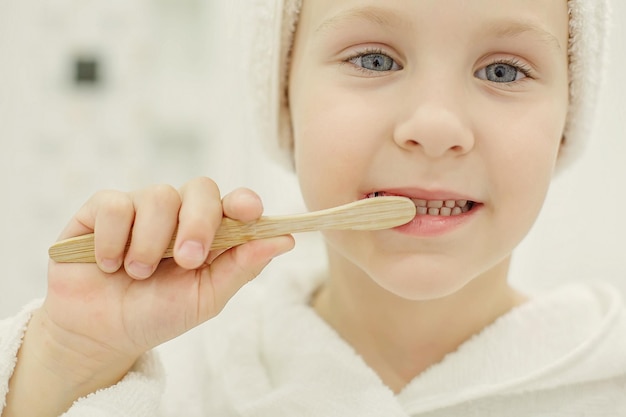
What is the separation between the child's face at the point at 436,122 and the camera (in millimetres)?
627

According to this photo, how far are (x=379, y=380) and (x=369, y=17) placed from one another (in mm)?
381

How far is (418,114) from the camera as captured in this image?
24.4 inches

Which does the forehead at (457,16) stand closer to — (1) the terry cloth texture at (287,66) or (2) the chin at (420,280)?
(1) the terry cloth texture at (287,66)

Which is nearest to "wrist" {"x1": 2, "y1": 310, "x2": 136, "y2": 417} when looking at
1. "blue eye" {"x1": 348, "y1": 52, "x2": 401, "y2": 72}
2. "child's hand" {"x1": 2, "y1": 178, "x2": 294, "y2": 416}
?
"child's hand" {"x1": 2, "y1": 178, "x2": 294, "y2": 416}

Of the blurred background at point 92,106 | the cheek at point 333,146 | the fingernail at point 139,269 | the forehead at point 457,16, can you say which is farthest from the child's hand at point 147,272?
the blurred background at point 92,106

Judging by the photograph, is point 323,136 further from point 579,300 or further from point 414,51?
point 579,300

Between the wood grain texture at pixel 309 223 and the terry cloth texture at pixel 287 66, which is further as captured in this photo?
the terry cloth texture at pixel 287 66

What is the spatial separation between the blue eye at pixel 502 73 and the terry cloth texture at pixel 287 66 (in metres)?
0.09

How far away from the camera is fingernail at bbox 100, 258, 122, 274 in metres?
0.59

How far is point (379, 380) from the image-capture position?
0.74 m

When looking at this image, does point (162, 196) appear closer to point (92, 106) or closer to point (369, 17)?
point (369, 17)

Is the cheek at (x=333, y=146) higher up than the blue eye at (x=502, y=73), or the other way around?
the blue eye at (x=502, y=73)

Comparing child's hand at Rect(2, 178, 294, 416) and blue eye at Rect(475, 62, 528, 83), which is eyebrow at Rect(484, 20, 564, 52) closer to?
blue eye at Rect(475, 62, 528, 83)

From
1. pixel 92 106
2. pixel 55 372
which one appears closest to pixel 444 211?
pixel 55 372
